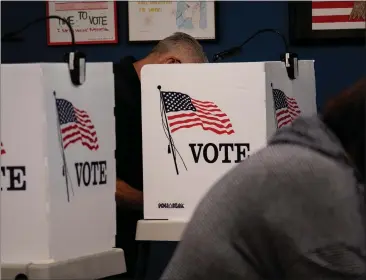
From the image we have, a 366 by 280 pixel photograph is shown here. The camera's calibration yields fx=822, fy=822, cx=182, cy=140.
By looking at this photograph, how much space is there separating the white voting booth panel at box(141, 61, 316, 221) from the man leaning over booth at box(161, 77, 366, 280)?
119cm

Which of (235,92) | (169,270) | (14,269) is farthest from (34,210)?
(169,270)

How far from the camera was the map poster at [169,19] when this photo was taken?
4.17 m

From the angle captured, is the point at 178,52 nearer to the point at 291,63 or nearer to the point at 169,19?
the point at 169,19

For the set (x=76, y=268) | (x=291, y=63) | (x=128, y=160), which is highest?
(x=291, y=63)

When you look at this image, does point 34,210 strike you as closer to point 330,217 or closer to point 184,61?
point 330,217

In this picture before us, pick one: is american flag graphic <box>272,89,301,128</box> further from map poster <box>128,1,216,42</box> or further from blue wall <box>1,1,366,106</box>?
map poster <box>128,1,216,42</box>

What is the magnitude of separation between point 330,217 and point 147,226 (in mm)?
1393

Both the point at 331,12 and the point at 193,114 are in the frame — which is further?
the point at 331,12

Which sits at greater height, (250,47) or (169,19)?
(169,19)

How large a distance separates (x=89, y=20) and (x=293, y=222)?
3343 millimetres

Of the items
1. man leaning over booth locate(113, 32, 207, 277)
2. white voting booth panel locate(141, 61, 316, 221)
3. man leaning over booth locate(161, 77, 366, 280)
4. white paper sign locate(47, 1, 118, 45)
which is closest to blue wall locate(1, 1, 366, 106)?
white paper sign locate(47, 1, 118, 45)

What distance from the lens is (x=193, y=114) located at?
2.46 meters

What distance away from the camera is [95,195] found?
2344 millimetres

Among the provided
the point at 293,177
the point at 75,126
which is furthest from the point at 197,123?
the point at 293,177
